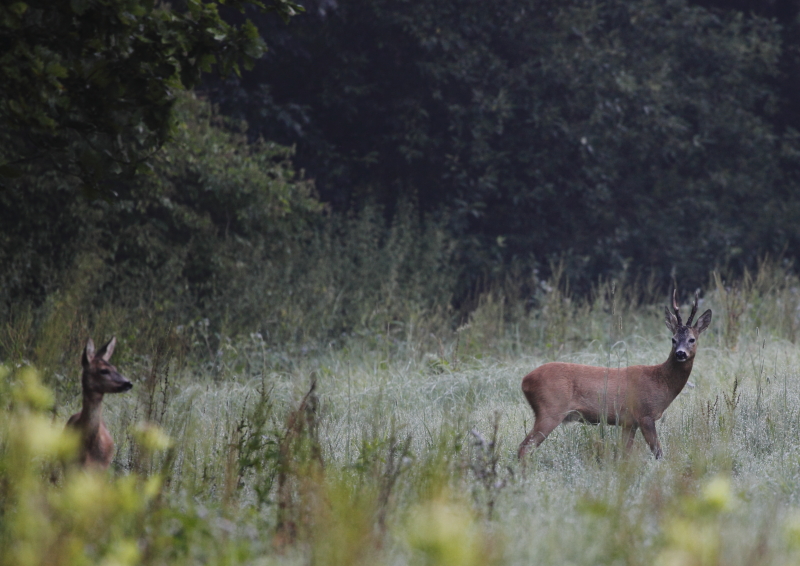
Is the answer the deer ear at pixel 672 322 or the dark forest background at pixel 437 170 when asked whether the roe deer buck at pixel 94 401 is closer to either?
the deer ear at pixel 672 322

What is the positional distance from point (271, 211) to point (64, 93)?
20.3 ft

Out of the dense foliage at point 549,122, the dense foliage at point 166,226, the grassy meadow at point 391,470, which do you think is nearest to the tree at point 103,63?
the grassy meadow at point 391,470

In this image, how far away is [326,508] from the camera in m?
3.01

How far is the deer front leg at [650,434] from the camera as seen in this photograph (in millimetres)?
4871

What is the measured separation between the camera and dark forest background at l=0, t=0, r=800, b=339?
10.0 m

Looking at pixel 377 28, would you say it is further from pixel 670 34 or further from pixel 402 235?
pixel 670 34

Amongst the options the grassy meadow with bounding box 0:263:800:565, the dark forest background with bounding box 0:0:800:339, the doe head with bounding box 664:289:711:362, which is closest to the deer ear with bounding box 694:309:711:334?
the doe head with bounding box 664:289:711:362

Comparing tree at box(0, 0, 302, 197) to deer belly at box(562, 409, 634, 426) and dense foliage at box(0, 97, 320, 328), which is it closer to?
deer belly at box(562, 409, 634, 426)

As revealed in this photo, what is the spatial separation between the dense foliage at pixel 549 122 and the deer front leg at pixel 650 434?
9.14m

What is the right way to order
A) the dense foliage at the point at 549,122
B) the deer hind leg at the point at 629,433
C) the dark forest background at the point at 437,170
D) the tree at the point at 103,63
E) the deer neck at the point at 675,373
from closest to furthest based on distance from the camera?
1. the tree at the point at 103,63
2. the deer hind leg at the point at 629,433
3. the deer neck at the point at 675,373
4. the dark forest background at the point at 437,170
5. the dense foliage at the point at 549,122

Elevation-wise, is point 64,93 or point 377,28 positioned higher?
point 377,28

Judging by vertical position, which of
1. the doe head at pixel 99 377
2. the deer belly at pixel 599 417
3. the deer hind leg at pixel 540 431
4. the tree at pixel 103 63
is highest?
the tree at pixel 103 63

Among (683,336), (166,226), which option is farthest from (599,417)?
(166,226)

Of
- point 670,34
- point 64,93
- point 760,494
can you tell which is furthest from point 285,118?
point 760,494
